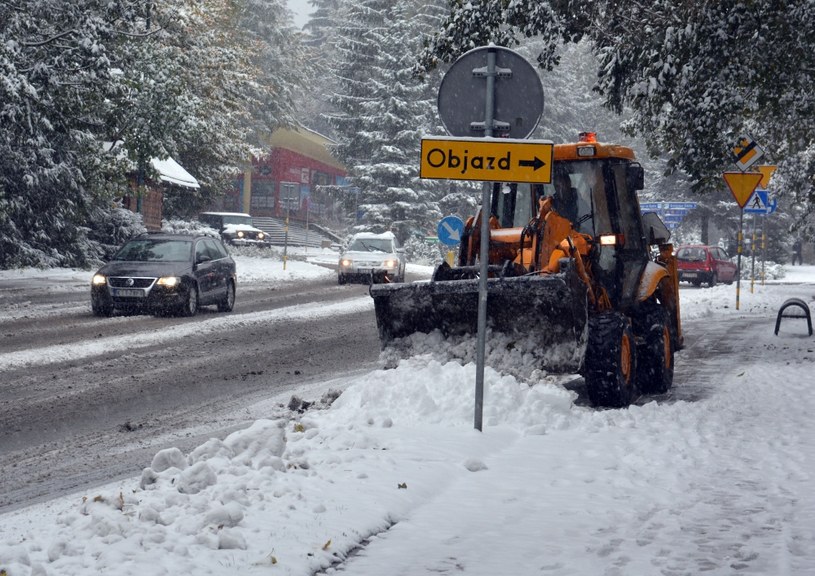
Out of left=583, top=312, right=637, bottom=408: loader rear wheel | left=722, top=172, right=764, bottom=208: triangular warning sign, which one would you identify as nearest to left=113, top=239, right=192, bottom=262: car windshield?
left=722, top=172, right=764, bottom=208: triangular warning sign

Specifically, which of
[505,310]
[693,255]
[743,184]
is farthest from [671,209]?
[505,310]

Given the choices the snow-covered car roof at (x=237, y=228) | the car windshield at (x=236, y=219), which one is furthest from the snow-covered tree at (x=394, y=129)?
the car windshield at (x=236, y=219)

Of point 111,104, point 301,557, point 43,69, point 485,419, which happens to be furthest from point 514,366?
point 111,104

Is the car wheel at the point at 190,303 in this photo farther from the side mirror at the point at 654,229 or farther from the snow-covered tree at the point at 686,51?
the side mirror at the point at 654,229

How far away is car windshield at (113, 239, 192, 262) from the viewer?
2061cm

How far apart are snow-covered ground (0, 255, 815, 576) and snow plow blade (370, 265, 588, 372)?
1.54ft

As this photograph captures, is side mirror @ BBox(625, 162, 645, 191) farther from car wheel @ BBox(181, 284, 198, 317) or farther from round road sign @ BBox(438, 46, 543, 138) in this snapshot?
car wheel @ BBox(181, 284, 198, 317)

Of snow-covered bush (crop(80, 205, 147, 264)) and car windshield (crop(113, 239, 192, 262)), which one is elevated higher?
snow-covered bush (crop(80, 205, 147, 264))

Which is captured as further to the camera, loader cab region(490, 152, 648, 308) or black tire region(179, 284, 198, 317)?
black tire region(179, 284, 198, 317)

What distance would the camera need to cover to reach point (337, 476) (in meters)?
6.57

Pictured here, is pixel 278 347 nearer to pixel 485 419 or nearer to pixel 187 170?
pixel 485 419

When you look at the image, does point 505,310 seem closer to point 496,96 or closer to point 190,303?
point 496,96

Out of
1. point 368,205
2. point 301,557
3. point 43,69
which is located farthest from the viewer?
point 368,205

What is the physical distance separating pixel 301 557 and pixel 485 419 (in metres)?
3.90
